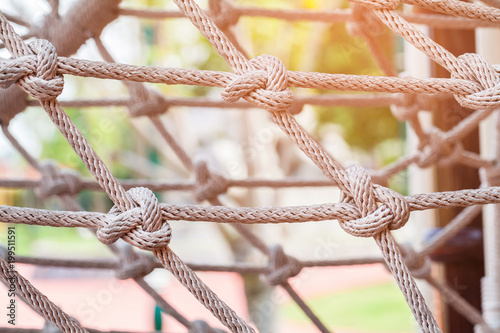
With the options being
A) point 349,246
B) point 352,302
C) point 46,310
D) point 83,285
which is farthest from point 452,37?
point 83,285

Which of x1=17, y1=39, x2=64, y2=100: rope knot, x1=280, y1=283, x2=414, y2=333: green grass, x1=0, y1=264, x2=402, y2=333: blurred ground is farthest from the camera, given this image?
x1=280, y1=283, x2=414, y2=333: green grass

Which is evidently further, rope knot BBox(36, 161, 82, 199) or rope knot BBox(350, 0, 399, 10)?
rope knot BBox(36, 161, 82, 199)

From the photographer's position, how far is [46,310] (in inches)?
16.7

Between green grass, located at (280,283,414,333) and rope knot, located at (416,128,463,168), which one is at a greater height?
green grass, located at (280,283,414,333)

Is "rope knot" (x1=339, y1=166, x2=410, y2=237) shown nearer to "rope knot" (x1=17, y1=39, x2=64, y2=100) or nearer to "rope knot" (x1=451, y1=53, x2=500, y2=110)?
"rope knot" (x1=451, y1=53, x2=500, y2=110)

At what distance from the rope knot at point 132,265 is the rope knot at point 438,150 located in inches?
15.7

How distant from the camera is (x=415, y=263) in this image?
0.75 metres

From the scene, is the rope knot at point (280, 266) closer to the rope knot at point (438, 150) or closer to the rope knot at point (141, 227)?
the rope knot at point (438, 150)

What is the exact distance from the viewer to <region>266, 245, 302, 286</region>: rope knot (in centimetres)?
75

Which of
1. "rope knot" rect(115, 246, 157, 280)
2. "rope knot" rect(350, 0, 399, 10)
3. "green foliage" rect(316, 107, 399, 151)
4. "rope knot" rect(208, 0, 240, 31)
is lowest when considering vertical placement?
"rope knot" rect(115, 246, 157, 280)

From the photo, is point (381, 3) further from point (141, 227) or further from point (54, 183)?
point (54, 183)

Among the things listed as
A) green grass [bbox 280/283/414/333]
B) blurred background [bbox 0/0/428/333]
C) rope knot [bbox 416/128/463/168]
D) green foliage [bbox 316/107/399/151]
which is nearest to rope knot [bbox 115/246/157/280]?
blurred background [bbox 0/0/428/333]

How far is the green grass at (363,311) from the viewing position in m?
3.31

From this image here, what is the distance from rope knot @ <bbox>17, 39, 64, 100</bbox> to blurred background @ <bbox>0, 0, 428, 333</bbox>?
0.29 m
